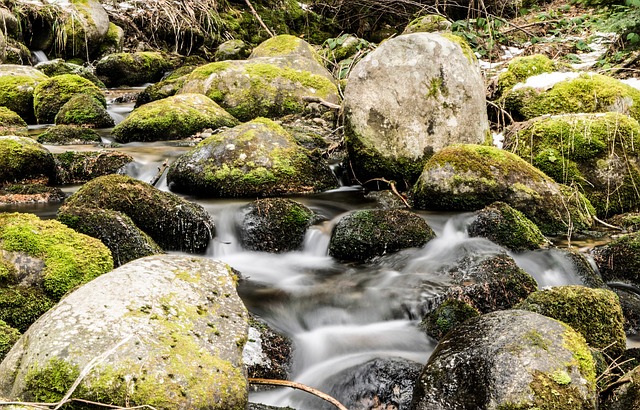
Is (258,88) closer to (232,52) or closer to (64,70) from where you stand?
(232,52)

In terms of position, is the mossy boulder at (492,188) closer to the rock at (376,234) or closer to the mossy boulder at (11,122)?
the rock at (376,234)

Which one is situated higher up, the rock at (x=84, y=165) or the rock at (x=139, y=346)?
the rock at (x=139, y=346)

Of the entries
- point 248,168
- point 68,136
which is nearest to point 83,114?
point 68,136

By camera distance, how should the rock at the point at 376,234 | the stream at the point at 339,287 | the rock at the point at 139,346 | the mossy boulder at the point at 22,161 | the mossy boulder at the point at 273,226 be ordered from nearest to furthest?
the rock at the point at 139,346, the stream at the point at 339,287, the rock at the point at 376,234, the mossy boulder at the point at 273,226, the mossy boulder at the point at 22,161

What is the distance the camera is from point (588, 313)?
144 inches

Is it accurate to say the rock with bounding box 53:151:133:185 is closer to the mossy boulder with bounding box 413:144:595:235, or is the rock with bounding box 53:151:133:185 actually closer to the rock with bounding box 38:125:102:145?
the rock with bounding box 38:125:102:145

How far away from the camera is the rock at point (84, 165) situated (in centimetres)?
693

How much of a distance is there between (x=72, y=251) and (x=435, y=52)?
185 inches

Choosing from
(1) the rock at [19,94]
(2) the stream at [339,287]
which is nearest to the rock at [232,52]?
(1) the rock at [19,94]

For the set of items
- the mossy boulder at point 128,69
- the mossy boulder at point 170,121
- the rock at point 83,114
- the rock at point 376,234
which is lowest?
the mossy boulder at point 128,69

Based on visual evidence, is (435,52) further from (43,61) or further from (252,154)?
(43,61)

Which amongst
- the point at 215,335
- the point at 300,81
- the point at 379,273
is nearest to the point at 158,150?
the point at 300,81

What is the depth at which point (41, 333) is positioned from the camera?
2393mm

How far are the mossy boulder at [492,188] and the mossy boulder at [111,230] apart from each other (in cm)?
298
